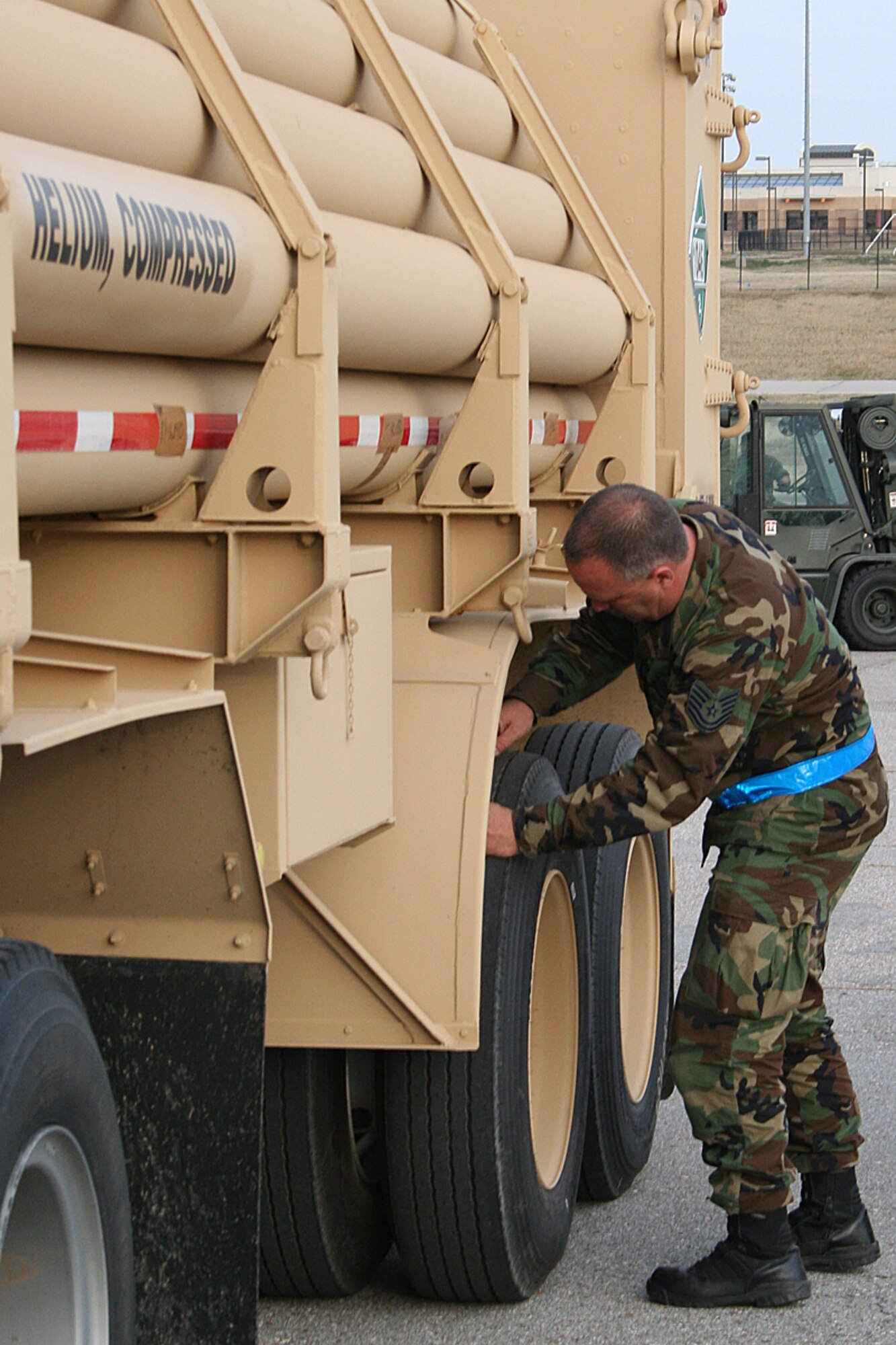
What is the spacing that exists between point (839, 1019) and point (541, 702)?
249 cm

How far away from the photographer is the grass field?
137ft

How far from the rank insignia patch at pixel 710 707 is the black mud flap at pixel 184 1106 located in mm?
1419

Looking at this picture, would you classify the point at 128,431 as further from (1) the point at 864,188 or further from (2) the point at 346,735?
(1) the point at 864,188

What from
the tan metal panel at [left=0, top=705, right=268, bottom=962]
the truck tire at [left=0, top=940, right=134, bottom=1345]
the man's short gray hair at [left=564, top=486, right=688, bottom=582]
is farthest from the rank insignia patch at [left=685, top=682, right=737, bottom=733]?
the truck tire at [left=0, top=940, right=134, bottom=1345]

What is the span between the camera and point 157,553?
275 centimetres

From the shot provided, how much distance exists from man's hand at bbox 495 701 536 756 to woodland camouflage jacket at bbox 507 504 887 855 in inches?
1.8

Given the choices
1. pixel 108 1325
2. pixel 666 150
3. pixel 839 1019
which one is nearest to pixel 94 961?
pixel 108 1325

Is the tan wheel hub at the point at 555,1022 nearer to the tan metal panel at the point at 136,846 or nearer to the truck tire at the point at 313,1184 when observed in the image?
the truck tire at the point at 313,1184

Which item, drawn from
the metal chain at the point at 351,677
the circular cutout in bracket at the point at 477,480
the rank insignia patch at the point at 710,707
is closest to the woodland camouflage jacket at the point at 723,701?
the rank insignia patch at the point at 710,707

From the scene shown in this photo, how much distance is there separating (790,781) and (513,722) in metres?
0.61

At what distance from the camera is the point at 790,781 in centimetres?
403

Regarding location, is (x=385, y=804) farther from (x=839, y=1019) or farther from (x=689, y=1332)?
(x=839, y=1019)

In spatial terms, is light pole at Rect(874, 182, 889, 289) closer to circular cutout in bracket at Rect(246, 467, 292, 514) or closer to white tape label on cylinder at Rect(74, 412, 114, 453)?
circular cutout in bracket at Rect(246, 467, 292, 514)

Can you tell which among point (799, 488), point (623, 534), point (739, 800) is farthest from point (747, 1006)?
point (799, 488)
